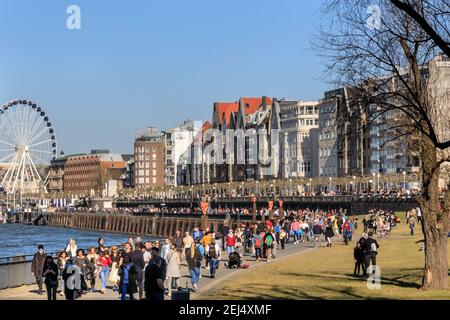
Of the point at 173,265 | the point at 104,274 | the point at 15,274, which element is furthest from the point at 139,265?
the point at 15,274

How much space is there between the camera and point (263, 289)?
3144 cm

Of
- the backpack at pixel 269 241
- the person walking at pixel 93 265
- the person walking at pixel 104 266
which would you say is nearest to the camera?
the person walking at pixel 93 265

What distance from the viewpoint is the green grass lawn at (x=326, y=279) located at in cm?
2891

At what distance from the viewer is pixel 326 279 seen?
34969mm

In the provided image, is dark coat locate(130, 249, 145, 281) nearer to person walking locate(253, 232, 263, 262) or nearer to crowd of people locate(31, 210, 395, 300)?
crowd of people locate(31, 210, 395, 300)

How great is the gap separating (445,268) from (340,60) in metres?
6.85

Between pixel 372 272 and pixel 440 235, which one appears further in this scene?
pixel 372 272

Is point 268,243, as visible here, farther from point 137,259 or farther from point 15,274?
point 137,259


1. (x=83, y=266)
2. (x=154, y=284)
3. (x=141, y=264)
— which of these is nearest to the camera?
(x=154, y=284)

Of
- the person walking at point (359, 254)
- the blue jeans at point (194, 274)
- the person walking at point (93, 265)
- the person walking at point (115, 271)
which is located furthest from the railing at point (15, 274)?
Result: the person walking at point (359, 254)

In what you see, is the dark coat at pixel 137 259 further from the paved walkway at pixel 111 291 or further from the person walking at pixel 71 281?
the person walking at pixel 71 281

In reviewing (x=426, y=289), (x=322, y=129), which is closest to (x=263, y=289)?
(x=426, y=289)
